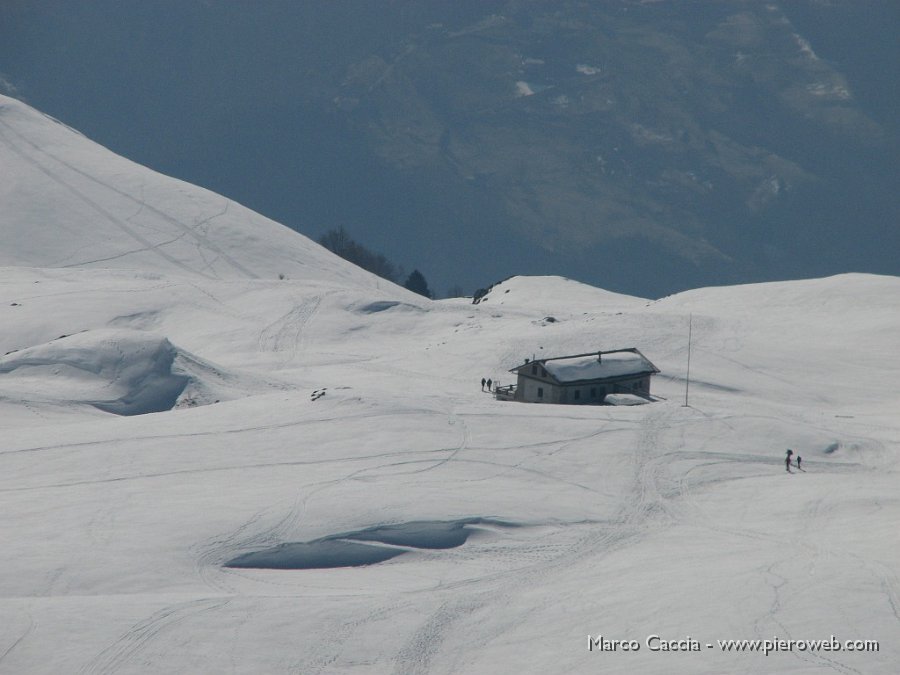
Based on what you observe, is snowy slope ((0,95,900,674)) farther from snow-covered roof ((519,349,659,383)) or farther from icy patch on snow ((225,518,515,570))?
snow-covered roof ((519,349,659,383))

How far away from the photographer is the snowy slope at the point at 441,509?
28984mm

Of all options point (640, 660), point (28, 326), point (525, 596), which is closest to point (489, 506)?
point (525, 596)

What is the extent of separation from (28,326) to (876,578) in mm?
53741

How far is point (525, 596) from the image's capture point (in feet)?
104

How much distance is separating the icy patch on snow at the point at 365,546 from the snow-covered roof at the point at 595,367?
1812cm

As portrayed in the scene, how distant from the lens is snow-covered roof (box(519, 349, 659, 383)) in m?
53.8

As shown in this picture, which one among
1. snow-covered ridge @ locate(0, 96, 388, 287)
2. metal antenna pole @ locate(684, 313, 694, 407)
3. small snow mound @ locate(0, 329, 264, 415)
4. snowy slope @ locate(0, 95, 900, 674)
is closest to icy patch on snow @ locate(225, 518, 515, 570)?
snowy slope @ locate(0, 95, 900, 674)

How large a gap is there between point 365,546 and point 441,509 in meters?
3.12

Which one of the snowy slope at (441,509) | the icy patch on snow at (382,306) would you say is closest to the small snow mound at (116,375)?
the snowy slope at (441,509)

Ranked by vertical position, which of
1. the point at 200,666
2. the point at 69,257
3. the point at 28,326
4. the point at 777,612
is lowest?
the point at 200,666

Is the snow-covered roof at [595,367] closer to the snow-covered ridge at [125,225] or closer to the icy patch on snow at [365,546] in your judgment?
the icy patch on snow at [365,546]

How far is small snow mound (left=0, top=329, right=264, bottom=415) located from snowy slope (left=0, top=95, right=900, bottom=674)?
166mm

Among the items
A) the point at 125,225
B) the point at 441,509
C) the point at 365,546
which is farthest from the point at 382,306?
the point at 365,546

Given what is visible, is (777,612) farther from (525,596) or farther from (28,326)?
(28,326)
